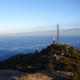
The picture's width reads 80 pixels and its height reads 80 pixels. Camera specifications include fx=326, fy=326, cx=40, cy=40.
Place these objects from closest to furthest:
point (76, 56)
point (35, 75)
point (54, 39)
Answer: point (35, 75) → point (76, 56) → point (54, 39)

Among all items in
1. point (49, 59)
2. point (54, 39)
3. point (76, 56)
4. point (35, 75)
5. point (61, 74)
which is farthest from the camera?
point (54, 39)

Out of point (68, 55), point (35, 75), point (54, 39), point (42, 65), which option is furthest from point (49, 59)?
point (54, 39)

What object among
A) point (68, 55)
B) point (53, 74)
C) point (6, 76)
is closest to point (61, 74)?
point (53, 74)

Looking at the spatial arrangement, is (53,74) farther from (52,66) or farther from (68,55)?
(68,55)

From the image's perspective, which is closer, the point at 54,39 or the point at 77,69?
the point at 77,69

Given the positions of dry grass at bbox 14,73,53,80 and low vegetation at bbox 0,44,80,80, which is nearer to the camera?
dry grass at bbox 14,73,53,80

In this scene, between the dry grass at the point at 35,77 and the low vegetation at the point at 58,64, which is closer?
the dry grass at the point at 35,77

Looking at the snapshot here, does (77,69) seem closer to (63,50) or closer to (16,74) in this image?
(16,74)

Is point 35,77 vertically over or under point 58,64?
under

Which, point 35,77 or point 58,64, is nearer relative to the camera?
point 35,77
